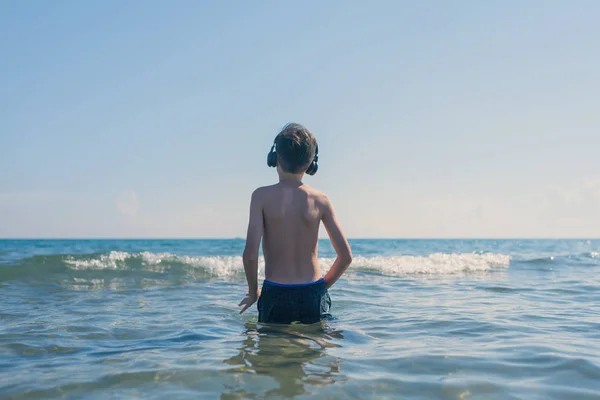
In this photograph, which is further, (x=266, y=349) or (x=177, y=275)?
(x=177, y=275)

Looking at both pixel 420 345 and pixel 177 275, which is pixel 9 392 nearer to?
pixel 420 345

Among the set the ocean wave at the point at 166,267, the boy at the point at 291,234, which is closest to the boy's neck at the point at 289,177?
the boy at the point at 291,234

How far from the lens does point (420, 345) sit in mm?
4023

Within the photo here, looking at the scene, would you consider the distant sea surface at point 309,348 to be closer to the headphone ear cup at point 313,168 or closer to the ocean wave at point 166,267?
the headphone ear cup at point 313,168

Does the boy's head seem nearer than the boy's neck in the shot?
Yes

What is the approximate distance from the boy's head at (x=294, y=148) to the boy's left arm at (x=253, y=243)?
33cm

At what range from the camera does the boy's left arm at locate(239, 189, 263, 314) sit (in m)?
3.86

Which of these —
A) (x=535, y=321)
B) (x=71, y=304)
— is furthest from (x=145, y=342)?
(x=535, y=321)

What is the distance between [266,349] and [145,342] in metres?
1.26

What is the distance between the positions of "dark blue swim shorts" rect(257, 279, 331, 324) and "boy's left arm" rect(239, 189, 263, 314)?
153 mm

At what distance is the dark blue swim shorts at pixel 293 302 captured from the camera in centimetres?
411

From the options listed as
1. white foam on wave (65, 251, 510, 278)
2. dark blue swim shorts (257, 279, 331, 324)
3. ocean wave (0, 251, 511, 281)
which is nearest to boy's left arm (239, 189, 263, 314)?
dark blue swim shorts (257, 279, 331, 324)

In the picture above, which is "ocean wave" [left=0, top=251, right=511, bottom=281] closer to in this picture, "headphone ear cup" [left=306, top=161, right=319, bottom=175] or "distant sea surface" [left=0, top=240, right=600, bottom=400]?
"distant sea surface" [left=0, top=240, right=600, bottom=400]

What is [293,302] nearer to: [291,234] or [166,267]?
[291,234]
